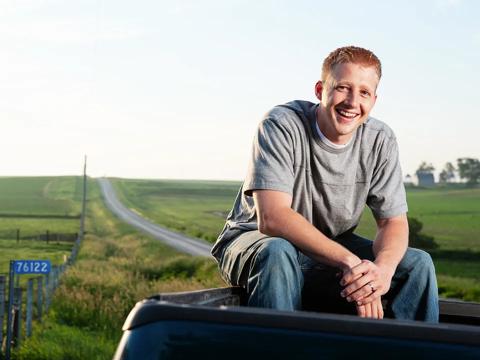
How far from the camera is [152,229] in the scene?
80.9 m

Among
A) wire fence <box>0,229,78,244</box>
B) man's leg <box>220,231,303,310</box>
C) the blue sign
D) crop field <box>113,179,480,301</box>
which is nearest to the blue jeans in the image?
man's leg <box>220,231,303,310</box>

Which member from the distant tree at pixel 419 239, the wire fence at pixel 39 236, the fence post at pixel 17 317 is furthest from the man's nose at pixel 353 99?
the wire fence at pixel 39 236

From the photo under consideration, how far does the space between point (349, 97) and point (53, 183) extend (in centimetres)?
15260

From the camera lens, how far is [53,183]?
505 feet

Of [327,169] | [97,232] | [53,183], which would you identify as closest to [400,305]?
[327,169]

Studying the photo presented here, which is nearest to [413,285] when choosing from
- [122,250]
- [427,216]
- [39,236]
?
[122,250]

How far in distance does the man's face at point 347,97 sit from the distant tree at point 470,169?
4826 inches

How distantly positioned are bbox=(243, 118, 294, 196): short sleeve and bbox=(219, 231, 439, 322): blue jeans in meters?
0.18

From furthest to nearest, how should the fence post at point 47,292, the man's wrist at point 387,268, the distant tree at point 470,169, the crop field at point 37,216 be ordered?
the distant tree at point 470,169, the crop field at point 37,216, the fence post at point 47,292, the man's wrist at point 387,268

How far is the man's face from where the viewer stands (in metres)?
3.78

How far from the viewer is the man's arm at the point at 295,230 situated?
140 inches

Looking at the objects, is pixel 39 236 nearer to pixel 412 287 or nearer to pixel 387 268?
pixel 412 287

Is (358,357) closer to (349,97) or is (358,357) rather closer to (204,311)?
(204,311)

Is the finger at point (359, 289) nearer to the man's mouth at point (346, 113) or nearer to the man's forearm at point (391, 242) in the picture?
the man's forearm at point (391, 242)
